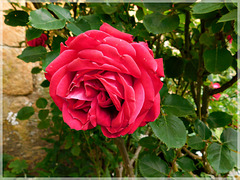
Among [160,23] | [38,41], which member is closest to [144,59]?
[160,23]

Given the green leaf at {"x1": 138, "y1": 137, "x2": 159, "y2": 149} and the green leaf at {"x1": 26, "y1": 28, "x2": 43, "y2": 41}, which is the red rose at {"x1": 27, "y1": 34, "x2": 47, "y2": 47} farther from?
the green leaf at {"x1": 138, "y1": 137, "x2": 159, "y2": 149}

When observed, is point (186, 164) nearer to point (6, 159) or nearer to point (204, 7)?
point (204, 7)

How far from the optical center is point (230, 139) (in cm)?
40

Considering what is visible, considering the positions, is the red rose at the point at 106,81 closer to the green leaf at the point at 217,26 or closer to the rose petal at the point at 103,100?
the rose petal at the point at 103,100

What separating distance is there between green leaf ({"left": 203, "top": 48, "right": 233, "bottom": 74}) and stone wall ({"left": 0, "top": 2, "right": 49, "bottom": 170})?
92cm

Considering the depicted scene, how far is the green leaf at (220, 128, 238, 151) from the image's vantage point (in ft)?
1.27

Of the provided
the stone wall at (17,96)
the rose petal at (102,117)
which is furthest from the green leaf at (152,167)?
the stone wall at (17,96)

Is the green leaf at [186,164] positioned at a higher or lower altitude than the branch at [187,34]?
lower

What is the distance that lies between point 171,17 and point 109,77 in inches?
8.6

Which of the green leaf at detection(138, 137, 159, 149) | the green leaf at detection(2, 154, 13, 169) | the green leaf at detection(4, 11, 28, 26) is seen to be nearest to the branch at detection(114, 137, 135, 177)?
the green leaf at detection(138, 137, 159, 149)

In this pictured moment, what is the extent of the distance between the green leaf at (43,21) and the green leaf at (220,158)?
43 centimetres

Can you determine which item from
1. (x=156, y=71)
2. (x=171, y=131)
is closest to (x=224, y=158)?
(x=171, y=131)

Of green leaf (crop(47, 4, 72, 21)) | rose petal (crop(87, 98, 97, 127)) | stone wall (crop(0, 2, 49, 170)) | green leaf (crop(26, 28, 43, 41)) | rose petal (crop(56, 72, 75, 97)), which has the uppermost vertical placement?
green leaf (crop(47, 4, 72, 21))

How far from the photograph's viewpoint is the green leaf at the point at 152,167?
1.43 ft
